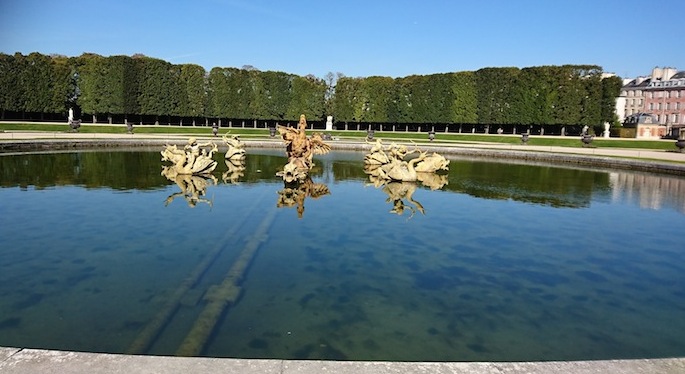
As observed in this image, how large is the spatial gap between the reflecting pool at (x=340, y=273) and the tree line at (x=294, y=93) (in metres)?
38.2

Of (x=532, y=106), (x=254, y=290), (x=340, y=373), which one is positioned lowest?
(x=254, y=290)

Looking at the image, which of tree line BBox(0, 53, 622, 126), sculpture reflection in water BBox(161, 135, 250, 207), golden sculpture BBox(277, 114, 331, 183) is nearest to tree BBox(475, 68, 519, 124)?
tree line BBox(0, 53, 622, 126)

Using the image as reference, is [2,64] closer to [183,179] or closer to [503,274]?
[183,179]

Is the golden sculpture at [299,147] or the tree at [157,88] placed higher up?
the tree at [157,88]

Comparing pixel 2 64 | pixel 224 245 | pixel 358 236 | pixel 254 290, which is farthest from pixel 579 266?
pixel 2 64

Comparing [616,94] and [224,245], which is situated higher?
[616,94]

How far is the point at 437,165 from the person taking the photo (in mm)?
21562

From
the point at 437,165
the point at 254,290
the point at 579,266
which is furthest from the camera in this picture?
the point at 437,165

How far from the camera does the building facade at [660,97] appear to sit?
82.4m

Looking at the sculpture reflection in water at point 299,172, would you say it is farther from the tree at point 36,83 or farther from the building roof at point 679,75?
the building roof at point 679,75

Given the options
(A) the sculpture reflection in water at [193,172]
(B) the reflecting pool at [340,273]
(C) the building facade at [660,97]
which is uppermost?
(C) the building facade at [660,97]

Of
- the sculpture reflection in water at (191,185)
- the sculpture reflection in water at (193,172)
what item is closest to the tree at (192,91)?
the sculpture reflection in water at (193,172)

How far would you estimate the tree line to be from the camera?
4984cm

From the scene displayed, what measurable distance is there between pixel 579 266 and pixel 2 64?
54555 mm
